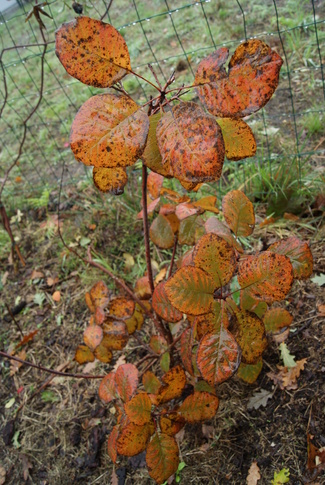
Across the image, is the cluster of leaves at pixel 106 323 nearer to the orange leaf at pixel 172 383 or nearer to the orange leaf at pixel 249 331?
the orange leaf at pixel 172 383

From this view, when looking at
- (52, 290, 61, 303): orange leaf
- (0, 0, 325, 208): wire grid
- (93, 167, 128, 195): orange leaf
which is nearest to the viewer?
(93, 167, 128, 195): orange leaf

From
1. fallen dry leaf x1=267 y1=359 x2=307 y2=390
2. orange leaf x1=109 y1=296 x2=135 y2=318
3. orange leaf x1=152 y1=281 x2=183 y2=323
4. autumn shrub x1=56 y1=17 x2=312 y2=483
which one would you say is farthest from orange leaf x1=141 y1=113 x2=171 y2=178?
fallen dry leaf x1=267 y1=359 x2=307 y2=390

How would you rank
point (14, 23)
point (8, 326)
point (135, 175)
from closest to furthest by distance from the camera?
point (8, 326) → point (135, 175) → point (14, 23)

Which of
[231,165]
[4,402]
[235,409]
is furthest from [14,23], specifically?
[235,409]

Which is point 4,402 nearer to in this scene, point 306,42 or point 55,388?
point 55,388

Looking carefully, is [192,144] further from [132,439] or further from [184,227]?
[132,439]

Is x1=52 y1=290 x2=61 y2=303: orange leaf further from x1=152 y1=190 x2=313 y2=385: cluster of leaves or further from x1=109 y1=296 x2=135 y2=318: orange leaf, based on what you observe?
x1=152 y1=190 x2=313 y2=385: cluster of leaves
